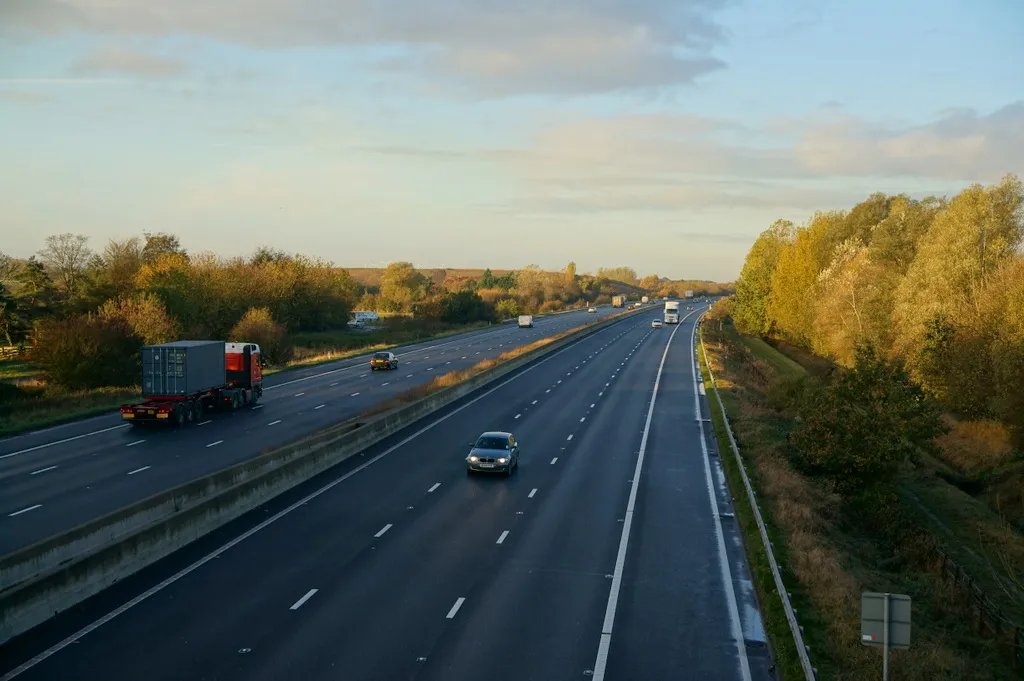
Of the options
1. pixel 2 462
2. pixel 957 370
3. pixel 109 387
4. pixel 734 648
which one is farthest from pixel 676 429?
pixel 109 387

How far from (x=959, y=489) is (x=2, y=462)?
38.8 meters

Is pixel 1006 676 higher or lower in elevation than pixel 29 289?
lower

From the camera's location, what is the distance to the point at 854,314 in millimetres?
67375

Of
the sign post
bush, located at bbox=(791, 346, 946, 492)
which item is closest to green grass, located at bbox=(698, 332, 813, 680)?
the sign post

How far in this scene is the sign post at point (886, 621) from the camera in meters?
10.8

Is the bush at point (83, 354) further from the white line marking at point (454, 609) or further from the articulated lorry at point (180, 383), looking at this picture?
the white line marking at point (454, 609)

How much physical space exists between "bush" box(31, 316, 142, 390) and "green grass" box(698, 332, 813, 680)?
1468 inches

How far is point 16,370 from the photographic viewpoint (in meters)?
62.6

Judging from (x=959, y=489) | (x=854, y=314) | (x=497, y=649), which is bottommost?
(x=959, y=489)

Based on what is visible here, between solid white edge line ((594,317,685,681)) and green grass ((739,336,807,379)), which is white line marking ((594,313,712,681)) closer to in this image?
solid white edge line ((594,317,685,681))

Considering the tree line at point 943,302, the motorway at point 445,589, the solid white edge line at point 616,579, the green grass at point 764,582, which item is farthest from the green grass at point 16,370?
the tree line at point 943,302

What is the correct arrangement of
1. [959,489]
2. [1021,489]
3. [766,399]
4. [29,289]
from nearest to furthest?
1. [1021,489]
2. [959,489]
3. [766,399]
4. [29,289]

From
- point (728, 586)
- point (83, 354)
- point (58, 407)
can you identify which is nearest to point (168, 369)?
point (58, 407)

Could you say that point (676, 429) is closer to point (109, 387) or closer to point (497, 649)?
point (497, 649)
